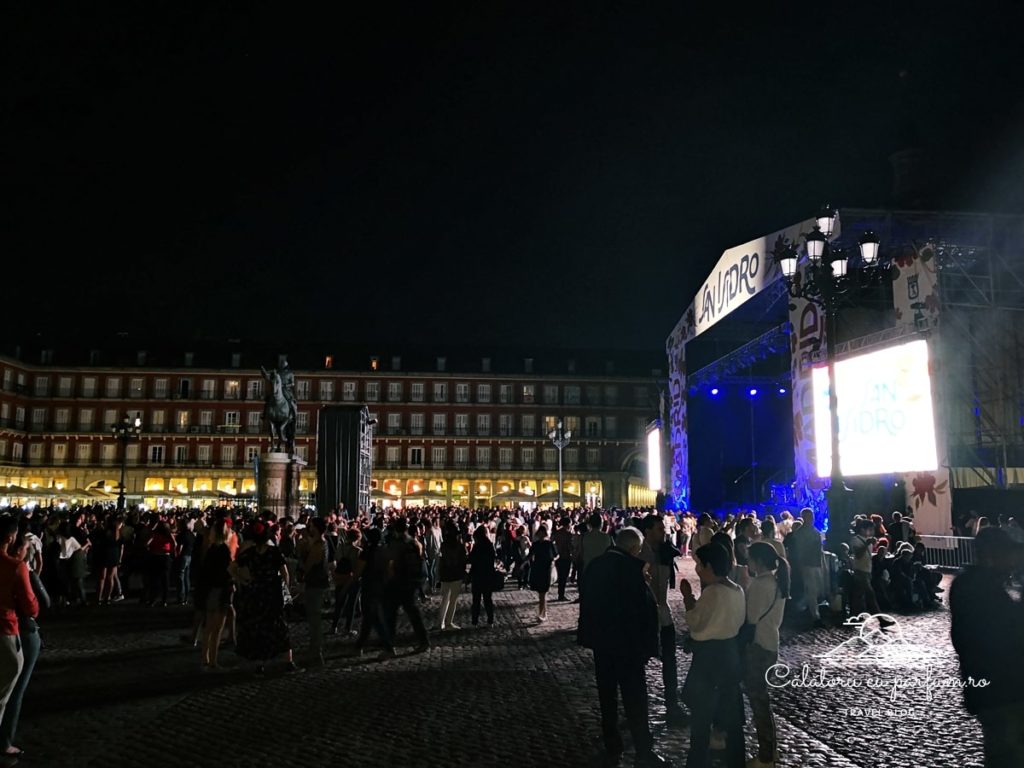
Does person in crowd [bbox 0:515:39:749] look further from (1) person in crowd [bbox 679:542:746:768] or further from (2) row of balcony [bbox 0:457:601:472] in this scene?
(2) row of balcony [bbox 0:457:601:472]

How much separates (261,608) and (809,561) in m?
6.73

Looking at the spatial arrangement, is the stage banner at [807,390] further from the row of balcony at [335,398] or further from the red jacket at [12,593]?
the row of balcony at [335,398]

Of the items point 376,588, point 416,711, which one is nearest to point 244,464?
point 376,588

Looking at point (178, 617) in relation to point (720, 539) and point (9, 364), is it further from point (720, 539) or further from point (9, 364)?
point (9, 364)

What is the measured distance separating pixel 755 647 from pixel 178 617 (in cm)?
958

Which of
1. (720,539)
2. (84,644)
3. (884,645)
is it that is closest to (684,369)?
(884,645)

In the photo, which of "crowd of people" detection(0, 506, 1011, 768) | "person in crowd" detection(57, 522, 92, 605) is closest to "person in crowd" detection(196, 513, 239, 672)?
"crowd of people" detection(0, 506, 1011, 768)

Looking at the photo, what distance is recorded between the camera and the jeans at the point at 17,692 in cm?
510

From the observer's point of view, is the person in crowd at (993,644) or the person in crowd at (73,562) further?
the person in crowd at (73,562)

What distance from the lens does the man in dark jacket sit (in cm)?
496

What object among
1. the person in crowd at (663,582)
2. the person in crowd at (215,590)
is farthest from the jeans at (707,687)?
the person in crowd at (215,590)

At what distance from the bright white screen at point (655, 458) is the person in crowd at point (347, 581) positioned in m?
24.1

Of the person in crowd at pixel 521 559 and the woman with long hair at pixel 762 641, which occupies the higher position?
the woman with long hair at pixel 762 641

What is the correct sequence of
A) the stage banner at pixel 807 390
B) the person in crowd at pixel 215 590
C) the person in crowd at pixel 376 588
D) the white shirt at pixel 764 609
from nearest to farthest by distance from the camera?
1. the white shirt at pixel 764 609
2. the person in crowd at pixel 215 590
3. the person in crowd at pixel 376 588
4. the stage banner at pixel 807 390
